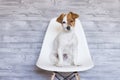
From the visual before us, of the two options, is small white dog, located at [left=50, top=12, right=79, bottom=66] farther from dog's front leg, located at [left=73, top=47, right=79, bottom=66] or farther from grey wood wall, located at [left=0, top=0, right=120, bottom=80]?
grey wood wall, located at [left=0, top=0, right=120, bottom=80]

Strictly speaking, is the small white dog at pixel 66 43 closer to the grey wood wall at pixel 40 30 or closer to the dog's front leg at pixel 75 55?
the dog's front leg at pixel 75 55

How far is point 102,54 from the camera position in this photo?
2.19 meters

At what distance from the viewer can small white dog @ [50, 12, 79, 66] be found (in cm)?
179

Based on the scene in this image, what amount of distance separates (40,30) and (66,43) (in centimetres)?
41

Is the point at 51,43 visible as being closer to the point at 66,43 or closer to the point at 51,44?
the point at 51,44

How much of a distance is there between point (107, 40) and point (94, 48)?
139 millimetres

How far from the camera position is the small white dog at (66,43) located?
1795mm

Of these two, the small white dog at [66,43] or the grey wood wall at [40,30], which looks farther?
the grey wood wall at [40,30]

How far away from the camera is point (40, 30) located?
2170 mm

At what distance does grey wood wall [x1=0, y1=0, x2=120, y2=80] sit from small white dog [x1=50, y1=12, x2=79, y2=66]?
324mm

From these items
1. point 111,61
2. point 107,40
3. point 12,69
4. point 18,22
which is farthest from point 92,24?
point 12,69

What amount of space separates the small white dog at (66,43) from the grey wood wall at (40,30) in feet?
1.06

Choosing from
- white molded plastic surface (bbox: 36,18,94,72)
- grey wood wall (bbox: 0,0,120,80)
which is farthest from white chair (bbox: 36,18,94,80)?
grey wood wall (bbox: 0,0,120,80)

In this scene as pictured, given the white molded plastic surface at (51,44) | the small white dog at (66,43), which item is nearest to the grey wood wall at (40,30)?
the white molded plastic surface at (51,44)
